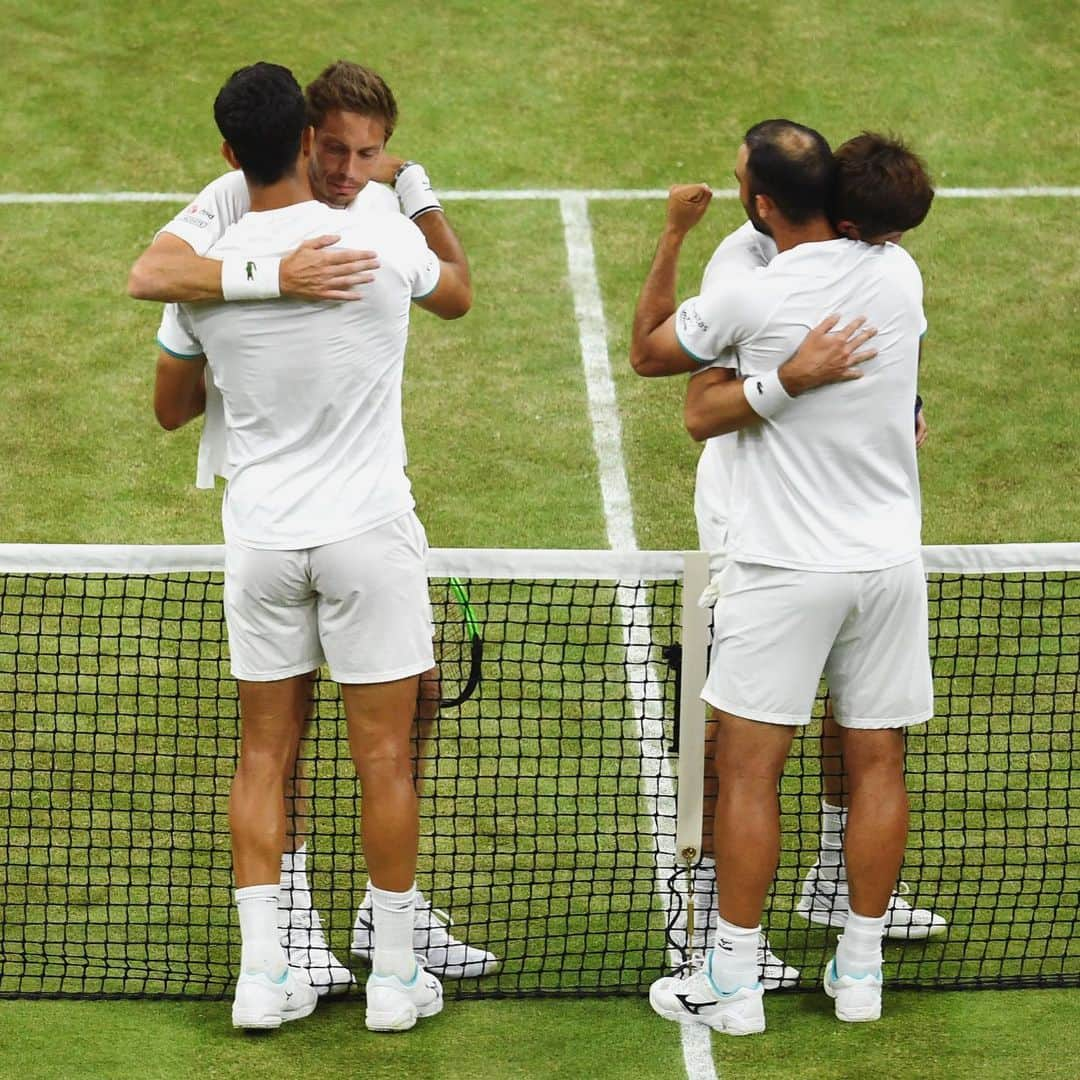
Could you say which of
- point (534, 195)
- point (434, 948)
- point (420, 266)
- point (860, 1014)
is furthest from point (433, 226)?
point (534, 195)

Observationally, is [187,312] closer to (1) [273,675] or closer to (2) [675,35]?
(1) [273,675]

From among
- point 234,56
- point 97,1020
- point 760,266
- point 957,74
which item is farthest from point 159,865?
point 957,74

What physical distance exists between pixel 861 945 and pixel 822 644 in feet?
3.18

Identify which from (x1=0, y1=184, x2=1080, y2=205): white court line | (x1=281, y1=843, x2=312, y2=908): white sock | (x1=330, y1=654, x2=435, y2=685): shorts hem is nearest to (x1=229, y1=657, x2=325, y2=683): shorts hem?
(x1=330, y1=654, x2=435, y2=685): shorts hem

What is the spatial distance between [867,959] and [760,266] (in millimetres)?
2146

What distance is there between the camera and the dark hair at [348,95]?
5.84 m

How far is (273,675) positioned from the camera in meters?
5.76

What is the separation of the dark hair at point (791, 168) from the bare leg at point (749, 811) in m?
1.52

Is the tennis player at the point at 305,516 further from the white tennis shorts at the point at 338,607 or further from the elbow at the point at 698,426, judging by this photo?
the elbow at the point at 698,426

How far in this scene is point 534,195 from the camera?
12062 millimetres

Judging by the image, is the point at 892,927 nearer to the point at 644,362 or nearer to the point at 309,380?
the point at 644,362

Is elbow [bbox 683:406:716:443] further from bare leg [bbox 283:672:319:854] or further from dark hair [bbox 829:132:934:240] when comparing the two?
bare leg [bbox 283:672:319:854]

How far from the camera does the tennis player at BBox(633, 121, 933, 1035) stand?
554cm

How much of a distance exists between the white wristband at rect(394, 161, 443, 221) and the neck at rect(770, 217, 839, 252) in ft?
3.60
